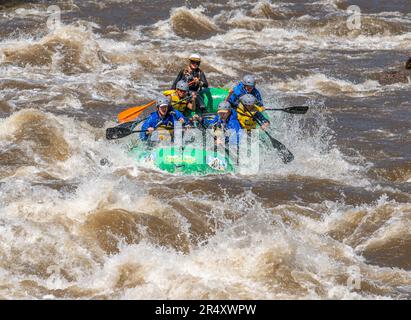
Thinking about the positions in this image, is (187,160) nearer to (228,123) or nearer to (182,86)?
(228,123)

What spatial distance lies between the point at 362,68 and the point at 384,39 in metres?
3.31

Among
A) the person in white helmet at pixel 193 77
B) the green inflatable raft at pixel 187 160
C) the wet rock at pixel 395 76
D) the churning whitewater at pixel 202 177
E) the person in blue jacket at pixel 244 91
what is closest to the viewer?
the churning whitewater at pixel 202 177

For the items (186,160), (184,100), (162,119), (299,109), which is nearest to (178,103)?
(184,100)

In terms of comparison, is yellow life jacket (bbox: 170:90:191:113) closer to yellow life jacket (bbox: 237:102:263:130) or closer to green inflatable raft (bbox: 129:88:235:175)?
yellow life jacket (bbox: 237:102:263:130)

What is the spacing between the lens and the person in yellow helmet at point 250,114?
12789 mm

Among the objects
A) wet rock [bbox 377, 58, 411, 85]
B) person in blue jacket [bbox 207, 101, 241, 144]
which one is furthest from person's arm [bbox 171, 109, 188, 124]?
wet rock [bbox 377, 58, 411, 85]

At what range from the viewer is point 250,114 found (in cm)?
1288

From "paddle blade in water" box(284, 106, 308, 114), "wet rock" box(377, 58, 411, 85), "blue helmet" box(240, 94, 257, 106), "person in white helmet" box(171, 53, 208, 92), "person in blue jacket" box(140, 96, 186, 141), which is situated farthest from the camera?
"wet rock" box(377, 58, 411, 85)

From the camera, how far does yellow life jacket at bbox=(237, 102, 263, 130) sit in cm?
1292

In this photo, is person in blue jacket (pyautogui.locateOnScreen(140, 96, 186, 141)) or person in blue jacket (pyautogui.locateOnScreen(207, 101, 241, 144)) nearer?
person in blue jacket (pyautogui.locateOnScreen(140, 96, 186, 141))

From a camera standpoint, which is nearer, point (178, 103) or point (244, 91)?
point (178, 103)

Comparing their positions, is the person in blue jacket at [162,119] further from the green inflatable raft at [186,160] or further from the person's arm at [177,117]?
the green inflatable raft at [186,160]

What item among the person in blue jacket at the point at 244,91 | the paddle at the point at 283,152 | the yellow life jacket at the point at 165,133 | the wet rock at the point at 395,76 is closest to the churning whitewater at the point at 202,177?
the wet rock at the point at 395,76

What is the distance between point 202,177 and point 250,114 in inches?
63.4
